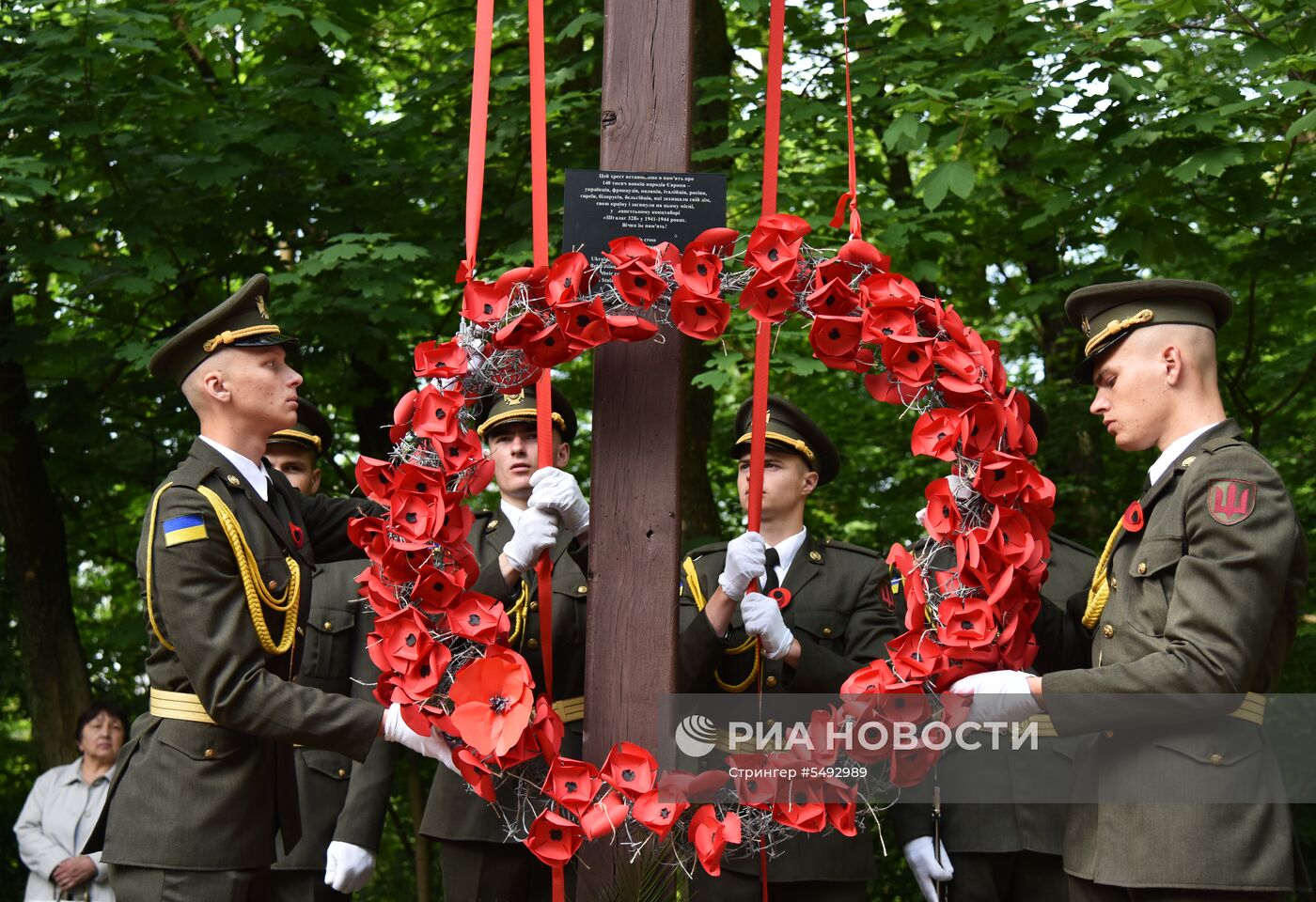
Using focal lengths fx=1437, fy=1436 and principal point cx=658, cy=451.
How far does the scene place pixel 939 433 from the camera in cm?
376

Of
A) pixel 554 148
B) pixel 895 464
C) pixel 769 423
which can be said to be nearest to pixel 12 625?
pixel 554 148

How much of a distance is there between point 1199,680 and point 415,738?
1932mm

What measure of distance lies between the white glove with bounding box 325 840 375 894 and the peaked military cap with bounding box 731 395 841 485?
75.7 inches

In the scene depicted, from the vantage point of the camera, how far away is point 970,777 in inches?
223

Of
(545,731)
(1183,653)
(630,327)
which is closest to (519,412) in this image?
(630,327)

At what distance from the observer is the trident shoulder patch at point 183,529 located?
382 centimetres

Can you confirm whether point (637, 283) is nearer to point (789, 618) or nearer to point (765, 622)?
point (765, 622)

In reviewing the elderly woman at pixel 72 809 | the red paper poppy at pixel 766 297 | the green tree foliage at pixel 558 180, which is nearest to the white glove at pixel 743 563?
the red paper poppy at pixel 766 297

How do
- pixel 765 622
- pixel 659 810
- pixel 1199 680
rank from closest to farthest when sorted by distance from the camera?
pixel 1199 680, pixel 659 810, pixel 765 622

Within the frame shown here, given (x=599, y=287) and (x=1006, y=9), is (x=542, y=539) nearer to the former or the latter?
(x=599, y=287)

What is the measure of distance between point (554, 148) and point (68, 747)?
4.68 m

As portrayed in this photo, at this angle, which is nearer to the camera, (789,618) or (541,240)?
(541,240)

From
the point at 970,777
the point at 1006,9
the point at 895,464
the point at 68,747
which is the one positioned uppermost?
the point at 1006,9

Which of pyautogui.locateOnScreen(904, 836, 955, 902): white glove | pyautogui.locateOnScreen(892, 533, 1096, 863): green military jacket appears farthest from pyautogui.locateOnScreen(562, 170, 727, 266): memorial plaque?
pyautogui.locateOnScreen(904, 836, 955, 902): white glove
